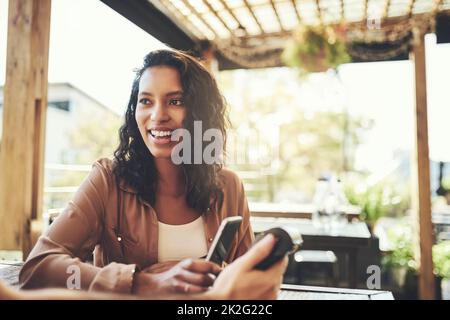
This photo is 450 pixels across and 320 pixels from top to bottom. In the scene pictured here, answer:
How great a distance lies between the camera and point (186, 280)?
2.41 ft

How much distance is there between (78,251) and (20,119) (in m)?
1.10

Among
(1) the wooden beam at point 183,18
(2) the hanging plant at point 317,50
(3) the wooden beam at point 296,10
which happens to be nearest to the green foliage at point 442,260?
(2) the hanging plant at point 317,50

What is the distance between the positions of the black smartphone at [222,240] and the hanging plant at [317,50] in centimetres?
224

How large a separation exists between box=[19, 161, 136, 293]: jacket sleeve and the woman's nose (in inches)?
8.7

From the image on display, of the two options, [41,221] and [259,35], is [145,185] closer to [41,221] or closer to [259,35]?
[41,221]

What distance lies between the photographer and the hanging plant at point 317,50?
9.06 ft

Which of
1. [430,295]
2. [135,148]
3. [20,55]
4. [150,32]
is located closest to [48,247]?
[135,148]

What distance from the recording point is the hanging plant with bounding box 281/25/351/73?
9.06 ft

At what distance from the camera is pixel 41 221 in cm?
182

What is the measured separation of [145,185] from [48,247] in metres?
0.33

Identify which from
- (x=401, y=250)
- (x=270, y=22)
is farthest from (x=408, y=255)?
(x=270, y=22)

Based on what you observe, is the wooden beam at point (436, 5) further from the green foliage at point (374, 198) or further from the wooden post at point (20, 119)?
the wooden post at point (20, 119)
